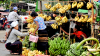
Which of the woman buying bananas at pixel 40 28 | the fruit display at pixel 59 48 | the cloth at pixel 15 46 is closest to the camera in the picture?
the fruit display at pixel 59 48

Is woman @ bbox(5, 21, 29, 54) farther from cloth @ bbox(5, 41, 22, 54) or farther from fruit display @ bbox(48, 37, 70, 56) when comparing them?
fruit display @ bbox(48, 37, 70, 56)

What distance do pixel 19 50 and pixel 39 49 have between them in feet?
2.70

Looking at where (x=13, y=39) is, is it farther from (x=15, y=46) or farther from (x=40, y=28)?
(x=40, y=28)

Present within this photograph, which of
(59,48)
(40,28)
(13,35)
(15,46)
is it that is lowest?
(15,46)

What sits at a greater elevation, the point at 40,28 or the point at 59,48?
the point at 40,28

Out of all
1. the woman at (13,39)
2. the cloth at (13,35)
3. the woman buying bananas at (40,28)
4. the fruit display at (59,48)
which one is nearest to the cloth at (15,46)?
the woman at (13,39)

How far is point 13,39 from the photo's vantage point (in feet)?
24.8

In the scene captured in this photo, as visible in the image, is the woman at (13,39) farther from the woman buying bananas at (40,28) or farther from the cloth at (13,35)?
the woman buying bananas at (40,28)

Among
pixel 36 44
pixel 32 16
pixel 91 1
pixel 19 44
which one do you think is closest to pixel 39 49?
pixel 36 44

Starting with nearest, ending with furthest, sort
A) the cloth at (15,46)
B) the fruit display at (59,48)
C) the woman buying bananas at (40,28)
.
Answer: the fruit display at (59,48)
the woman buying bananas at (40,28)
the cloth at (15,46)

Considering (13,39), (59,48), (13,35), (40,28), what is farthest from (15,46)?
(59,48)

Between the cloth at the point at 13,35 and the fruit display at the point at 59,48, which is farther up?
the cloth at the point at 13,35

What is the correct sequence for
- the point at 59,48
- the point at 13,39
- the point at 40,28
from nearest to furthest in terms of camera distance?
the point at 59,48 < the point at 40,28 < the point at 13,39

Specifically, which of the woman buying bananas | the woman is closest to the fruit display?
the woman buying bananas
